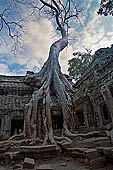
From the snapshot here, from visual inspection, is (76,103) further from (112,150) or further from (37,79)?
(112,150)

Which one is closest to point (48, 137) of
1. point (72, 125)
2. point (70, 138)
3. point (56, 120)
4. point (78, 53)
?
point (70, 138)

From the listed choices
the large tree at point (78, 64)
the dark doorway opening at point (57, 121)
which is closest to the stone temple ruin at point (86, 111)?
the dark doorway opening at point (57, 121)

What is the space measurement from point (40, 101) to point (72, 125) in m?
1.63

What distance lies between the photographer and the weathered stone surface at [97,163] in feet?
6.18

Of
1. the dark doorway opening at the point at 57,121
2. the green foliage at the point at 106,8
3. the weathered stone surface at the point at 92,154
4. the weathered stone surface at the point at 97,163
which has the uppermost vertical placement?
the green foliage at the point at 106,8

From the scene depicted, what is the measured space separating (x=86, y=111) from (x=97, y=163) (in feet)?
15.3

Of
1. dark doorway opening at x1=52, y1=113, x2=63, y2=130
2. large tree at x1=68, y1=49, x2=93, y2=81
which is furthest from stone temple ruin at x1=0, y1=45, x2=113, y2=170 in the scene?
large tree at x1=68, y1=49, x2=93, y2=81

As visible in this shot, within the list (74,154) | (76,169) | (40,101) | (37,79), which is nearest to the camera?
(76,169)

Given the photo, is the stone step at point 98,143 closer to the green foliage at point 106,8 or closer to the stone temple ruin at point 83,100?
the stone temple ruin at point 83,100

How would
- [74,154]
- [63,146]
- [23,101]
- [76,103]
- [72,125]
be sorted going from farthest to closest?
[23,101] < [76,103] < [72,125] < [63,146] < [74,154]

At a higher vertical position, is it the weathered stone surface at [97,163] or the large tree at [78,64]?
the large tree at [78,64]

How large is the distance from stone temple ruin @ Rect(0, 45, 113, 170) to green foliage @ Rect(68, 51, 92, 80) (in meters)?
5.41

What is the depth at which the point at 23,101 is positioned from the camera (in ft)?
28.3

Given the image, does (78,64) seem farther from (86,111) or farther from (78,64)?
(86,111)
